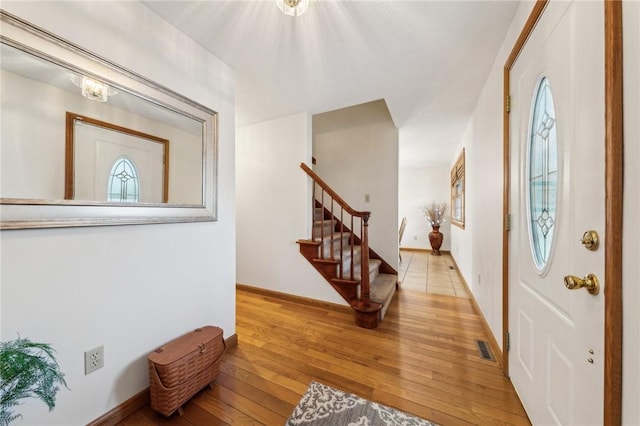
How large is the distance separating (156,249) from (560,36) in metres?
2.18

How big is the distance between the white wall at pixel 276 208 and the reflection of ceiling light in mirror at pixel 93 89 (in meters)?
1.75

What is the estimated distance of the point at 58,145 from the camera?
3.30 feet

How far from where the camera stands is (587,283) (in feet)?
2.43

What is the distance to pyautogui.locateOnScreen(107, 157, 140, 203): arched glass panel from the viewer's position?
1.17 m

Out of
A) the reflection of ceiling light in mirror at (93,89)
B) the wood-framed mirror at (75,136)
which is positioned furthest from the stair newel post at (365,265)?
the reflection of ceiling light in mirror at (93,89)

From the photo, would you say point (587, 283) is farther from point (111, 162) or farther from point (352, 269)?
point (111, 162)

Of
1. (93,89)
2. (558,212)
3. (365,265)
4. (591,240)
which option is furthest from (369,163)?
(93,89)

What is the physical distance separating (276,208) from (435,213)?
4487 mm

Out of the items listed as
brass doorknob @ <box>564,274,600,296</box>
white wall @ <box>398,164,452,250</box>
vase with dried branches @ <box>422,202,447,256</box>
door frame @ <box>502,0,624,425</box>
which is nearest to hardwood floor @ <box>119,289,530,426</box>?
door frame @ <box>502,0,624,425</box>

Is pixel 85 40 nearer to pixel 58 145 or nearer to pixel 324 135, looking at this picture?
pixel 58 145

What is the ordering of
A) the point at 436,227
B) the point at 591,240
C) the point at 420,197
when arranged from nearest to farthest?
the point at 591,240 < the point at 436,227 < the point at 420,197

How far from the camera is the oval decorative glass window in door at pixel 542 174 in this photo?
1011 millimetres

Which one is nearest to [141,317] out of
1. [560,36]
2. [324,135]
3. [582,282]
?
[582,282]

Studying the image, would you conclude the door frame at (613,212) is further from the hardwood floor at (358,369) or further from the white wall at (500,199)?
the hardwood floor at (358,369)
